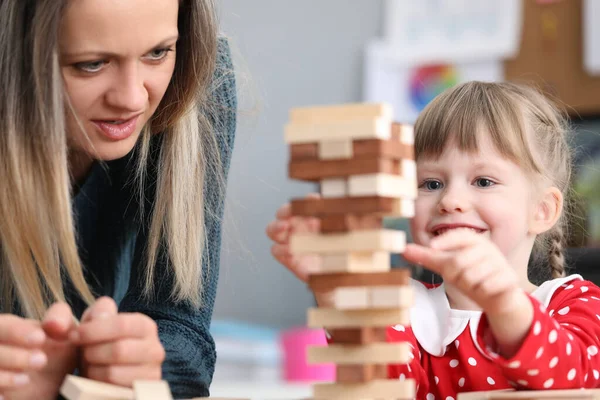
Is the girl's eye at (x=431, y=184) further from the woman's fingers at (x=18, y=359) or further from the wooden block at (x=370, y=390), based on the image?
→ the woman's fingers at (x=18, y=359)

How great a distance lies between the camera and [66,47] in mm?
878

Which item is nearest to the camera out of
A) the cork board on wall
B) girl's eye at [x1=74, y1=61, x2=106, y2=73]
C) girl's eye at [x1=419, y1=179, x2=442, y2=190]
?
girl's eye at [x1=74, y1=61, x2=106, y2=73]

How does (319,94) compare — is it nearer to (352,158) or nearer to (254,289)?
(254,289)

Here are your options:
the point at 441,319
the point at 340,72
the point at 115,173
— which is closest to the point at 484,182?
the point at 441,319

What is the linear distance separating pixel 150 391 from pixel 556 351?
0.36 meters

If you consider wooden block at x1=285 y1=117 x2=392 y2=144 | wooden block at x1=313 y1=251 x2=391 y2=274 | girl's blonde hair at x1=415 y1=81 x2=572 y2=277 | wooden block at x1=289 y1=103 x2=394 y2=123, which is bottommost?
wooden block at x1=313 y1=251 x2=391 y2=274

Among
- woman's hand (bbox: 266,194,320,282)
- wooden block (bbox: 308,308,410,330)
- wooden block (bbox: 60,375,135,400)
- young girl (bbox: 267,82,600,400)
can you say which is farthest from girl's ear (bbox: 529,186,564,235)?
wooden block (bbox: 60,375,135,400)

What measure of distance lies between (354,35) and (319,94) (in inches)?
10.1

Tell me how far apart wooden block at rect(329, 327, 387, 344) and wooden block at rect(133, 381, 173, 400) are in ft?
0.45

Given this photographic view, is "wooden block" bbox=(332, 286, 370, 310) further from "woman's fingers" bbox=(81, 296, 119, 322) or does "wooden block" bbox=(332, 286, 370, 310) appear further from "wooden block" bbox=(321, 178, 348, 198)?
"woman's fingers" bbox=(81, 296, 119, 322)

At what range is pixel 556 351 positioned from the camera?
0.75 meters

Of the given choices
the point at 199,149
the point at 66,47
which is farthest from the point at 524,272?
the point at 66,47

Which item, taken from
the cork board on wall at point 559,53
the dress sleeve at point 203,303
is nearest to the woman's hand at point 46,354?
the dress sleeve at point 203,303

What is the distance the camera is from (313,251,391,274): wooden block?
1.96 ft
